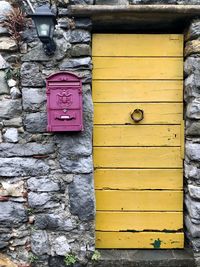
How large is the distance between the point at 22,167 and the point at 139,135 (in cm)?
110

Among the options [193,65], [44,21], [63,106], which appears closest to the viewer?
[44,21]

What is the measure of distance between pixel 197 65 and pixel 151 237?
1638mm

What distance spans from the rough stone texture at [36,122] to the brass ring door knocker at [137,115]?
814mm

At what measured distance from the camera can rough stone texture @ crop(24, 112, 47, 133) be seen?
3047 millimetres

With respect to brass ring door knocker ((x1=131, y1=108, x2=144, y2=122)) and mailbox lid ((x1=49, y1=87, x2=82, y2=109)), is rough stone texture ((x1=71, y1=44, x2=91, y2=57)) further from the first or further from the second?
brass ring door knocker ((x1=131, y1=108, x2=144, y2=122))

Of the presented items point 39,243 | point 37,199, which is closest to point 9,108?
point 37,199

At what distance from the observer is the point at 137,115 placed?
10.7ft

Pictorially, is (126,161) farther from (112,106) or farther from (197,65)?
(197,65)

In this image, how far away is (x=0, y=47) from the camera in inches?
120

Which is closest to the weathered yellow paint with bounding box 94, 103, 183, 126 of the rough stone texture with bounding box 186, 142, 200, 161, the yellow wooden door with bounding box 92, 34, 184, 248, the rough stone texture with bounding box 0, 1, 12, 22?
the yellow wooden door with bounding box 92, 34, 184, 248

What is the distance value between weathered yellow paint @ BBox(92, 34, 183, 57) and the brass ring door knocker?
0.52 metres

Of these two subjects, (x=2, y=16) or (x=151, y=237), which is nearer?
(x=2, y=16)

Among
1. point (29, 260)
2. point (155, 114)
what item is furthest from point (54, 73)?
point (29, 260)

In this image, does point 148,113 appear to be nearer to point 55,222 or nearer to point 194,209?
point 194,209
